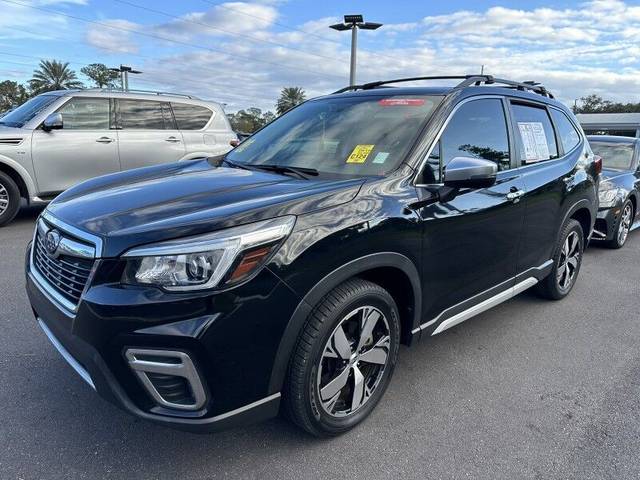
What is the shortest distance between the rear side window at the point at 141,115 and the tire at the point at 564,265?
21.3 feet

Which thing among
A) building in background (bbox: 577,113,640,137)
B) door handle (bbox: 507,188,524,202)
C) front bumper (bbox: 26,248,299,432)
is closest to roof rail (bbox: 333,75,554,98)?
door handle (bbox: 507,188,524,202)

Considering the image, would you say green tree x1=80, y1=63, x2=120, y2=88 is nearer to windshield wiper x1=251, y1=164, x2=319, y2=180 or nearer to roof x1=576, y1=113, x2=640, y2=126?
roof x1=576, y1=113, x2=640, y2=126

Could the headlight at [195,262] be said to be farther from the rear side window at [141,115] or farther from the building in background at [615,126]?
the building in background at [615,126]

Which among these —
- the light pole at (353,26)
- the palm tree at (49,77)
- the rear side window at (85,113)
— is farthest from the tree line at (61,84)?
the rear side window at (85,113)

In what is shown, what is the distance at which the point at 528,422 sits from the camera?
2770mm

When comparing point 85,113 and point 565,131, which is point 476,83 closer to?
point 565,131

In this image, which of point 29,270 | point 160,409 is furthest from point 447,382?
point 29,270

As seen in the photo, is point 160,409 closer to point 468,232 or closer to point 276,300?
point 276,300

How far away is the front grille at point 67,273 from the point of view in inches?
84.0

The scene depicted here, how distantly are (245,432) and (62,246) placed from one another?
132cm

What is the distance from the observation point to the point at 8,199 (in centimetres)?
686

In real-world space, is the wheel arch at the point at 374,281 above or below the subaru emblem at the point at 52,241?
below

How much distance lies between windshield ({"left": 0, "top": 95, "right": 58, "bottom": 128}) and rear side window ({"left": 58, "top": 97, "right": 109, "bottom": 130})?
0.26m

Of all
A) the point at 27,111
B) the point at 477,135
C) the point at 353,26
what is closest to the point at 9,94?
the point at 353,26
